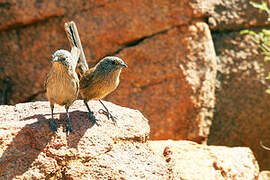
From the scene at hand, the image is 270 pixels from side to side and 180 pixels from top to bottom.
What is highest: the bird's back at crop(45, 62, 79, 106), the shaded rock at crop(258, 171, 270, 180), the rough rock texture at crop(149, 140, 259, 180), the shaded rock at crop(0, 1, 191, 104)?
the shaded rock at crop(0, 1, 191, 104)

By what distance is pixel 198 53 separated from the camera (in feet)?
26.5

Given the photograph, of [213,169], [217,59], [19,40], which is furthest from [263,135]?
[19,40]

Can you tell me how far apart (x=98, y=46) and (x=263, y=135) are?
352cm

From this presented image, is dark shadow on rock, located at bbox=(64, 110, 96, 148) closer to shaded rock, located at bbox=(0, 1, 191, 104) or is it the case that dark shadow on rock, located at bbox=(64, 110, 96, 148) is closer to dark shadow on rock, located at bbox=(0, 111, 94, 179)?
dark shadow on rock, located at bbox=(0, 111, 94, 179)

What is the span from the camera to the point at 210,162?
606 centimetres

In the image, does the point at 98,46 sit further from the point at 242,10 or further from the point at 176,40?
the point at 242,10

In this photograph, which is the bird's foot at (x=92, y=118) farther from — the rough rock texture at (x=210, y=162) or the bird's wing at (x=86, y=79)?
the rough rock texture at (x=210, y=162)

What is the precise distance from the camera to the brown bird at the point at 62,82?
4.69 m

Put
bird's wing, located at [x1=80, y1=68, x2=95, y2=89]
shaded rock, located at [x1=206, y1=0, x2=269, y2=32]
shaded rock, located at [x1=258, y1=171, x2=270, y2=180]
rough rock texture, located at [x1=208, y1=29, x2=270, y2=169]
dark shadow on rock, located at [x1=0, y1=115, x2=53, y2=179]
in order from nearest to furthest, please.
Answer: dark shadow on rock, located at [x1=0, y1=115, x2=53, y2=179] < bird's wing, located at [x1=80, y1=68, x2=95, y2=89] < shaded rock, located at [x1=258, y1=171, x2=270, y2=180] < rough rock texture, located at [x1=208, y1=29, x2=270, y2=169] < shaded rock, located at [x1=206, y1=0, x2=269, y2=32]

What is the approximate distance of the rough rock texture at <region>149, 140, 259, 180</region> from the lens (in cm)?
584

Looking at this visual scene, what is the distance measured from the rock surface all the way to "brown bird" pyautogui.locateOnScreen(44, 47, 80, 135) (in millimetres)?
178

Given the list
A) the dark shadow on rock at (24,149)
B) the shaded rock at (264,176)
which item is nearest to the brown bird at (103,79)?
the dark shadow on rock at (24,149)

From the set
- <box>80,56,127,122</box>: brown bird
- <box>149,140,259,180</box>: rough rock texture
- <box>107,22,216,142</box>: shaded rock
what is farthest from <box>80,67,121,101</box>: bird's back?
<box>107,22,216,142</box>: shaded rock

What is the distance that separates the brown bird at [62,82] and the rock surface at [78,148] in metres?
0.18
